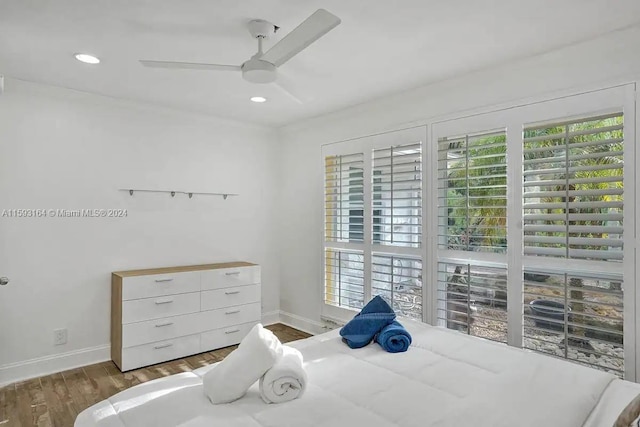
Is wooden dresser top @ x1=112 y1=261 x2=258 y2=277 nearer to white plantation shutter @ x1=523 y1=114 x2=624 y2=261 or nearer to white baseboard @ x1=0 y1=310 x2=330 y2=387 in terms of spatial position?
white baseboard @ x1=0 y1=310 x2=330 y2=387

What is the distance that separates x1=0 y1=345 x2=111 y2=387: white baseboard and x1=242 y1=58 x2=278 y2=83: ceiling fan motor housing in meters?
2.81

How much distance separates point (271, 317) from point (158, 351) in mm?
1543

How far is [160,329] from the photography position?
3.38 m

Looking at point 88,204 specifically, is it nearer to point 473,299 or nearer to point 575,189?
point 473,299

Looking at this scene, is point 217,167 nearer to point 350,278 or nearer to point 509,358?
point 350,278

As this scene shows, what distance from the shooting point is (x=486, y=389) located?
1707mm

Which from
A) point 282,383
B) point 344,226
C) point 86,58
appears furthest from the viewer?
point 344,226

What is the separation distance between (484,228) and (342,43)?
5.44 ft

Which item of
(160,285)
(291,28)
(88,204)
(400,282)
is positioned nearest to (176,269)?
(160,285)

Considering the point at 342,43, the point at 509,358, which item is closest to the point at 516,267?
the point at 509,358

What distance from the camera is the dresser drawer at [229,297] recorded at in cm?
367

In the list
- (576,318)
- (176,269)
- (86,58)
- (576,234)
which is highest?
(86,58)

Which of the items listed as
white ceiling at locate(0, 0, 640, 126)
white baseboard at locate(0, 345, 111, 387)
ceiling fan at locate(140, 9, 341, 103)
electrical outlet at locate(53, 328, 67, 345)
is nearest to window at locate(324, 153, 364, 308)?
white ceiling at locate(0, 0, 640, 126)

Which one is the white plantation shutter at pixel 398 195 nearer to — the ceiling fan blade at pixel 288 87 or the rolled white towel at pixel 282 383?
the ceiling fan blade at pixel 288 87
